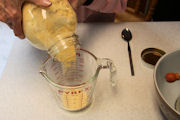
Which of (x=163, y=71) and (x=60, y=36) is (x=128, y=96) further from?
(x=60, y=36)

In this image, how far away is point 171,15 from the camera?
1.39 m

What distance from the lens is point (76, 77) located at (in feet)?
2.16

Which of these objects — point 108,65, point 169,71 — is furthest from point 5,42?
point 169,71

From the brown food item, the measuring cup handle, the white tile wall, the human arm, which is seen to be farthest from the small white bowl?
the white tile wall

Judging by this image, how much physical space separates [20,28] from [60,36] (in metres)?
0.12

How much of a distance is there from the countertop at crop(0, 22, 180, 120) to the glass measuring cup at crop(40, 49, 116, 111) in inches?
1.7

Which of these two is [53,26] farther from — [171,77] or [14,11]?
[171,77]

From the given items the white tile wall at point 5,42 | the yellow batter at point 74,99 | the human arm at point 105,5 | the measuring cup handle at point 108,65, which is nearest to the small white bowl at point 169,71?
the measuring cup handle at point 108,65

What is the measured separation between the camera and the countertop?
1.91ft

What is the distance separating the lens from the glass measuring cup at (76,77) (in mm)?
520

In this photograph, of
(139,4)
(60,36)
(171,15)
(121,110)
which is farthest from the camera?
(139,4)

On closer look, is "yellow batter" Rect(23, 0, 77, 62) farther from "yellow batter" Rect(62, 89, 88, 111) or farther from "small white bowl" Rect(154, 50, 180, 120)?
"small white bowl" Rect(154, 50, 180, 120)

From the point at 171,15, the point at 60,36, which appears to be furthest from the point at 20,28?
the point at 171,15

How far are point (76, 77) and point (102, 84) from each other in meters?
0.10
